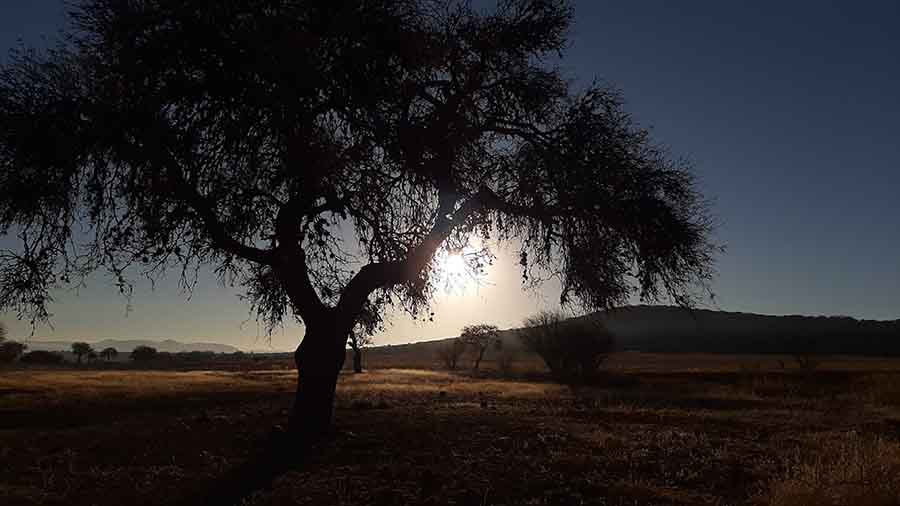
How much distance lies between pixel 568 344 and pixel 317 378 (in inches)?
1766

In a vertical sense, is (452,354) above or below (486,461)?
above

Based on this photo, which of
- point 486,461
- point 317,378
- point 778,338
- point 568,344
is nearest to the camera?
point 486,461

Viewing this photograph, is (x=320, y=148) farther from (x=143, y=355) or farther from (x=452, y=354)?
(x=143, y=355)

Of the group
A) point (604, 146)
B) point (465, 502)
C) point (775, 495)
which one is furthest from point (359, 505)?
point (604, 146)

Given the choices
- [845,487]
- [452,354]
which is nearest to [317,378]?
[845,487]

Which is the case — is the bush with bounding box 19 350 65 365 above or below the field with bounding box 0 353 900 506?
above

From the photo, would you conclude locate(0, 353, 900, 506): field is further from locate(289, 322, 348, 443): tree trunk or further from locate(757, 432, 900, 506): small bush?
locate(289, 322, 348, 443): tree trunk

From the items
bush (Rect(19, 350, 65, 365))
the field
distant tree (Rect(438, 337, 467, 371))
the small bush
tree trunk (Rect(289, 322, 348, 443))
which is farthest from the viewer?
bush (Rect(19, 350, 65, 365))

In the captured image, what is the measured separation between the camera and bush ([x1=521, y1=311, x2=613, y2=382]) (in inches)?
2117

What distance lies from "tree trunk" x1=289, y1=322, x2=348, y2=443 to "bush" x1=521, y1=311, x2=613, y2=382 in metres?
41.9

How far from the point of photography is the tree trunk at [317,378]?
1202cm

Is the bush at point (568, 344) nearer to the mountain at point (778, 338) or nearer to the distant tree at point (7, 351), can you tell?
the mountain at point (778, 338)

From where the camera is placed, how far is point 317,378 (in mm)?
12156

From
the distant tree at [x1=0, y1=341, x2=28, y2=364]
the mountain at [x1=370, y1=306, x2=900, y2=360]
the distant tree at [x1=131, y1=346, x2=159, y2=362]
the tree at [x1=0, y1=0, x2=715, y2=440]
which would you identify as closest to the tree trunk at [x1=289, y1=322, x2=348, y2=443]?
the tree at [x1=0, y1=0, x2=715, y2=440]
